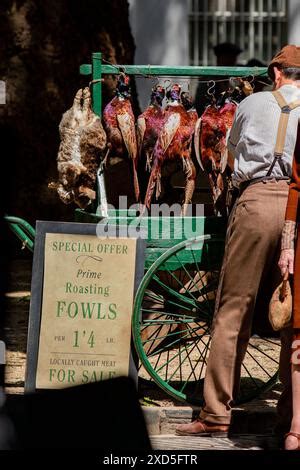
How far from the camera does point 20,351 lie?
23.5 ft

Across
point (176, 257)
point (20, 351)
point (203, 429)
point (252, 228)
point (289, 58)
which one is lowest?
point (203, 429)

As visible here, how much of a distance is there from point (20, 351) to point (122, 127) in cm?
202

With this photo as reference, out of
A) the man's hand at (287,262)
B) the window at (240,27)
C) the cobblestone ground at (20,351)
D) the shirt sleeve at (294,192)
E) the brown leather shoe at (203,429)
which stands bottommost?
the brown leather shoe at (203,429)

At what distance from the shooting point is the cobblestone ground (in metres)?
5.99

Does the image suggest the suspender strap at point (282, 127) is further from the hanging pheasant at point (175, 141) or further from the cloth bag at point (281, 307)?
the hanging pheasant at point (175, 141)

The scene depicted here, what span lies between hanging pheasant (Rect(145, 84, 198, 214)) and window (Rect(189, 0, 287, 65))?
8930 mm

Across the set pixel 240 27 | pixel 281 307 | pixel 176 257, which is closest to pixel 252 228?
pixel 281 307

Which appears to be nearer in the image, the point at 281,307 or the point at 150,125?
the point at 281,307

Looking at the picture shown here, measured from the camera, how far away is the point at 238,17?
14820mm

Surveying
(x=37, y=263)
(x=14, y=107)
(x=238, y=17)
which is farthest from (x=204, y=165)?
(x=238, y=17)

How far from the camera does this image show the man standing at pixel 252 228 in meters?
5.21

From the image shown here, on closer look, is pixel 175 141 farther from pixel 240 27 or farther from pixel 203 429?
pixel 240 27

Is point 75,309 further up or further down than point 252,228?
further down

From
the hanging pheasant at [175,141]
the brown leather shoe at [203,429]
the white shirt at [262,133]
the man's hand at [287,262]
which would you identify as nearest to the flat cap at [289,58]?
the white shirt at [262,133]
